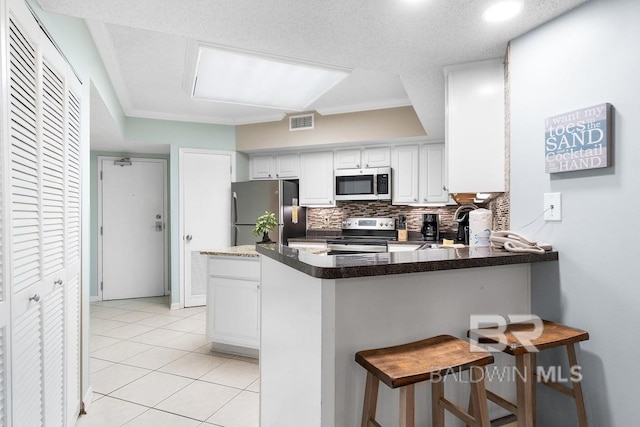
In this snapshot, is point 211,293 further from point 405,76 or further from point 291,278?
point 405,76

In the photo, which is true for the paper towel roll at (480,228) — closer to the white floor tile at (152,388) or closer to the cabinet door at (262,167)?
the white floor tile at (152,388)

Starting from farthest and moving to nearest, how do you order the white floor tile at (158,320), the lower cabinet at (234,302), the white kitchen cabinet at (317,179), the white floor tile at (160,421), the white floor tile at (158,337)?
1. the white kitchen cabinet at (317,179)
2. the white floor tile at (158,320)
3. the white floor tile at (158,337)
4. the lower cabinet at (234,302)
5. the white floor tile at (160,421)

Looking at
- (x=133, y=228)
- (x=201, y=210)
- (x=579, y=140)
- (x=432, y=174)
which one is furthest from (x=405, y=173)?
(x=133, y=228)

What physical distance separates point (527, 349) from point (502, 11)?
4.99ft

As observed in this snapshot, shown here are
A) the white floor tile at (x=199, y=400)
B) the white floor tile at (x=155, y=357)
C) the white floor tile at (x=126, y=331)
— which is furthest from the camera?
the white floor tile at (x=126, y=331)

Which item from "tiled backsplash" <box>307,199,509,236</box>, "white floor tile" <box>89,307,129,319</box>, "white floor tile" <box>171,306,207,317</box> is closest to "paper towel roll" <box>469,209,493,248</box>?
"tiled backsplash" <box>307,199,509,236</box>

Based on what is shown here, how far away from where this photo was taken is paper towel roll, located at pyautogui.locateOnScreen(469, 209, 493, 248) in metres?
2.21

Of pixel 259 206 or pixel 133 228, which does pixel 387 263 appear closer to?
pixel 259 206

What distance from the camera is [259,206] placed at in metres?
4.81

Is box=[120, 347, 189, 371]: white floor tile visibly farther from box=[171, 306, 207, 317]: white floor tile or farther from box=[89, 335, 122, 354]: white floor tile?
box=[171, 306, 207, 317]: white floor tile

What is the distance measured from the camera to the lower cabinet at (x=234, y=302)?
10.5 feet

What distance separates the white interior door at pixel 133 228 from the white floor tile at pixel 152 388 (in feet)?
9.70

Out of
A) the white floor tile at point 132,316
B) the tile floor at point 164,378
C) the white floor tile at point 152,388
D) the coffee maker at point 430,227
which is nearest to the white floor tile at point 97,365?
the tile floor at point 164,378

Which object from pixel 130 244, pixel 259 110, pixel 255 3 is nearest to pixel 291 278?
pixel 255 3
